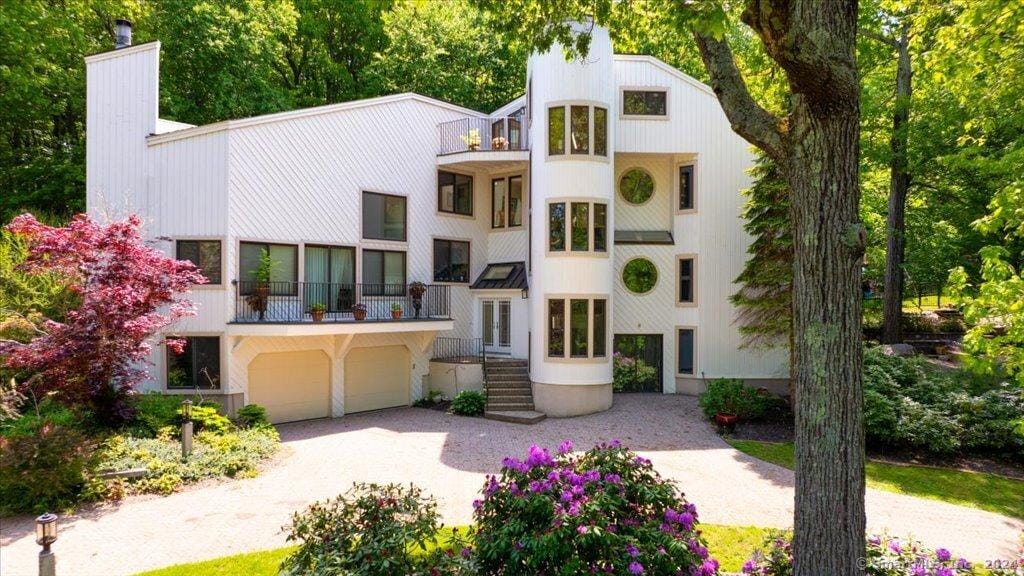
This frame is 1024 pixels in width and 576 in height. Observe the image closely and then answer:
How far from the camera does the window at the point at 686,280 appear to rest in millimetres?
17422

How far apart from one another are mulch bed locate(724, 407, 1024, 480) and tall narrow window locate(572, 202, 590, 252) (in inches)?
252

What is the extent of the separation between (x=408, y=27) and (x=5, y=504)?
22.1 meters

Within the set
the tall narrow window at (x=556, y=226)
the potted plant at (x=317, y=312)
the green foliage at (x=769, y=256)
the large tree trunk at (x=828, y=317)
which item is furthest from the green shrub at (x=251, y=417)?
the green foliage at (x=769, y=256)

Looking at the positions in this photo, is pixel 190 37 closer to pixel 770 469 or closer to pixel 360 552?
pixel 360 552

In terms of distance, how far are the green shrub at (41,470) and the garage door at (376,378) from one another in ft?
24.9

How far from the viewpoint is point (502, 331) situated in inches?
721

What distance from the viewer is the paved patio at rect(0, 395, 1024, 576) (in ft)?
23.9

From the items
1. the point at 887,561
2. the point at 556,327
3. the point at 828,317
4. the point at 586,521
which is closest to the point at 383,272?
the point at 556,327

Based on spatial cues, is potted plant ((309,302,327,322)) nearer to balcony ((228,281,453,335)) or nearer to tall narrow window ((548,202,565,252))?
balcony ((228,281,453,335))

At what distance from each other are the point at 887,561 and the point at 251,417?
1309cm

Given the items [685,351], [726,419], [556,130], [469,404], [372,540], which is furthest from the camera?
[685,351]

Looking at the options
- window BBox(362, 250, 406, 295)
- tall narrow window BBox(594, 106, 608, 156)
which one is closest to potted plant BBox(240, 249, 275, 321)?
window BBox(362, 250, 406, 295)

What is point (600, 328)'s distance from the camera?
1536 cm

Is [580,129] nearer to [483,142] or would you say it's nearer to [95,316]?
[483,142]
